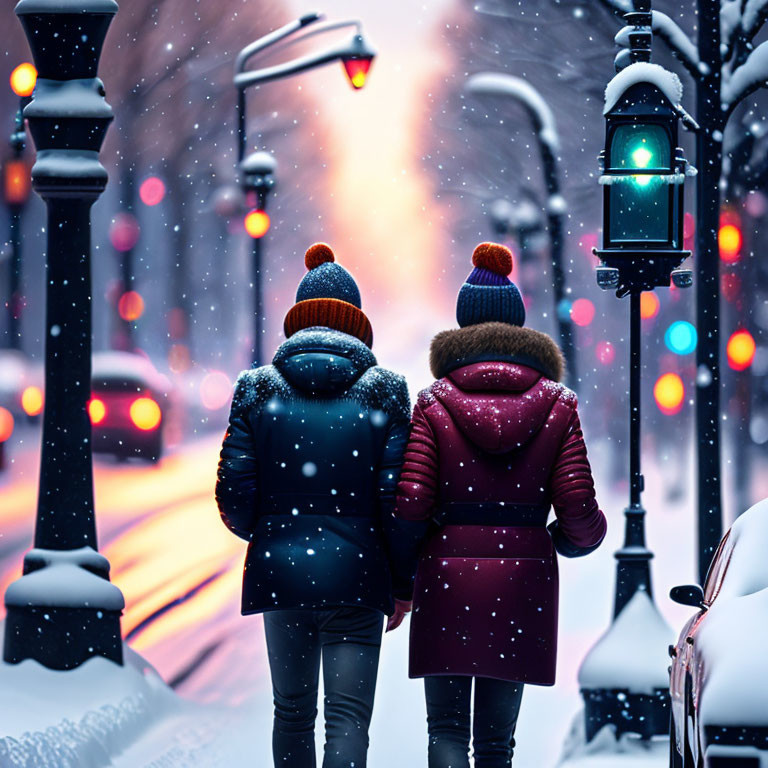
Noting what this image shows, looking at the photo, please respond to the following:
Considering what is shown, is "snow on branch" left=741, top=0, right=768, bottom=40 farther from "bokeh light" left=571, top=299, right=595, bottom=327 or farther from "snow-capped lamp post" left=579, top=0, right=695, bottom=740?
"bokeh light" left=571, top=299, right=595, bottom=327

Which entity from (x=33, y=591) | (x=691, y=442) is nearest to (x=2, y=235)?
(x=691, y=442)

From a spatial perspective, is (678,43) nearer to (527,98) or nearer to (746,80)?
(746,80)

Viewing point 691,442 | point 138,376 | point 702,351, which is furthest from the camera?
point 691,442

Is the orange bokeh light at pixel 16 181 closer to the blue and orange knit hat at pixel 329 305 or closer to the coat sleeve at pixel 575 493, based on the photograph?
the blue and orange knit hat at pixel 329 305

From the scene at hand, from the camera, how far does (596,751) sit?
8812 mm

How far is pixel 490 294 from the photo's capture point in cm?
591

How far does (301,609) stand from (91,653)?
3010 mm

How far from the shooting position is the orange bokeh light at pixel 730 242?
21266 mm

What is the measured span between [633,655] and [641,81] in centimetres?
298

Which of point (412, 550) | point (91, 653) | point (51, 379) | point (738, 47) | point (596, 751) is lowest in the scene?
point (596, 751)

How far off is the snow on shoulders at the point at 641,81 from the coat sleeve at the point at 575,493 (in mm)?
3632

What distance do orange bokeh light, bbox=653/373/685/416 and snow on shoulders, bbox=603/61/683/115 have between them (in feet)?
97.7

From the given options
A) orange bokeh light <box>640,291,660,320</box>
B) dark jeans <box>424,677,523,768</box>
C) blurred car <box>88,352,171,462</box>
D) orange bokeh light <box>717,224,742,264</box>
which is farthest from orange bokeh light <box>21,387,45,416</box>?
dark jeans <box>424,677,523,768</box>

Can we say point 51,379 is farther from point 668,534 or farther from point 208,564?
point 668,534
